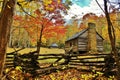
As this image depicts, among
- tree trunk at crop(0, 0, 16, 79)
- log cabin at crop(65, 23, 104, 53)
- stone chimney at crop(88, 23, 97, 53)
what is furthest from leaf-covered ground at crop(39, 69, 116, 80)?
stone chimney at crop(88, 23, 97, 53)

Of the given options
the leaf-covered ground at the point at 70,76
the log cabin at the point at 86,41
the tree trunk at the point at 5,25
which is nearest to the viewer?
the tree trunk at the point at 5,25

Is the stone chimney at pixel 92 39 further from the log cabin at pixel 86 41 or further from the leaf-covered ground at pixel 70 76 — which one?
the leaf-covered ground at pixel 70 76

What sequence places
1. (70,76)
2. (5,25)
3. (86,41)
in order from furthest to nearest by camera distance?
(86,41) < (70,76) < (5,25)

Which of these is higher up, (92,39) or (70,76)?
(92,39)

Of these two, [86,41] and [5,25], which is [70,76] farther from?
[86,41]

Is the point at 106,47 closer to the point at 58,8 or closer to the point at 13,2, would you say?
the point at 58,8

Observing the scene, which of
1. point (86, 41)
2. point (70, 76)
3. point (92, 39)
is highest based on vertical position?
point (92, 39)

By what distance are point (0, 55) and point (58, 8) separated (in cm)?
1713

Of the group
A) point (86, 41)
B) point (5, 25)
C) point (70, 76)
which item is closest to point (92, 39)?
point (86, 41)

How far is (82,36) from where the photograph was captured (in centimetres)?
3306

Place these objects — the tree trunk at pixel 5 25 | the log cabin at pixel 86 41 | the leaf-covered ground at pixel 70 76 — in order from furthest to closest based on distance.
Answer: the log cabin at pixel 86 41, the leaf-covered ground at pixel 70 76, the tree trunk at pixel 5 25

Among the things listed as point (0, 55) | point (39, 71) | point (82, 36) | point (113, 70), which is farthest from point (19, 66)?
point (82, 36)

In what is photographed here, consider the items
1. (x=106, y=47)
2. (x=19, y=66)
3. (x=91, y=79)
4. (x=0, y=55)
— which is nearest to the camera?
(x=0, y=55)

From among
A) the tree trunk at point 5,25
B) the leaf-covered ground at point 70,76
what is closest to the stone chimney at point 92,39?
the leaf-covered ground at point 70,76
